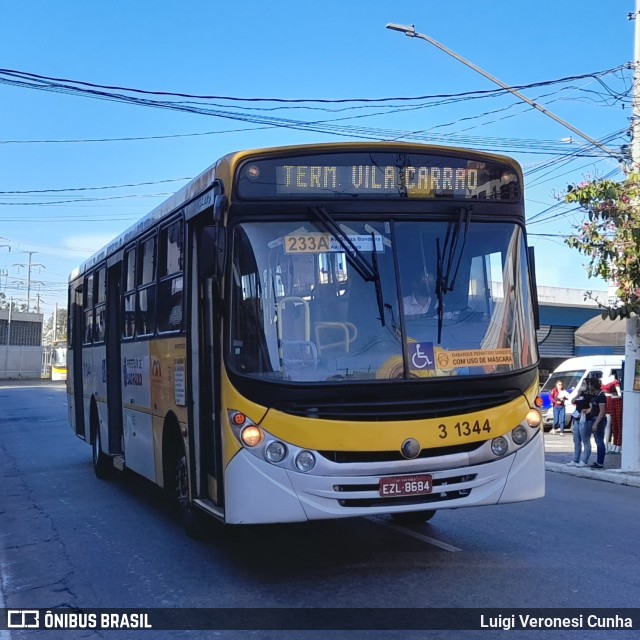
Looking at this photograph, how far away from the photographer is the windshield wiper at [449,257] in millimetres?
6355

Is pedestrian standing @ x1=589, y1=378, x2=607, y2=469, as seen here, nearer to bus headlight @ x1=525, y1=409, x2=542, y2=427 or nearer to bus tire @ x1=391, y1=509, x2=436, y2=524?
bus tire @ x1=391, y1=509, x2=436, y2=524

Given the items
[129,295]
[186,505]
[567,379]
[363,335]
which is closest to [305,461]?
[363,335]

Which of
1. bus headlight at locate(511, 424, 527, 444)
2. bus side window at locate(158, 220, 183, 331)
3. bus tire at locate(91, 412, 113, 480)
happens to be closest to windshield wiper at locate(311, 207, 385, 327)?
bus headlight at locate(511, 424, 527, 444)

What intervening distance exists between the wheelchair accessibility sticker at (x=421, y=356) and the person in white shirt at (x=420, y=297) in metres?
0.24

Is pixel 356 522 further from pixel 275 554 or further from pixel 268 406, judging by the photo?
pixel 268 406

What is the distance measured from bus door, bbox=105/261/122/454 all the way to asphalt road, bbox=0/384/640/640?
104 cm

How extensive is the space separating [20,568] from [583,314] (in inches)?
1320

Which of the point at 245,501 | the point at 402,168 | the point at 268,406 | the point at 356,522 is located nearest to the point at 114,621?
the point at 245,501

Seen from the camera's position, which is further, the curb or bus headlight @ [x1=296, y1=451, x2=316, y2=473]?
the curb

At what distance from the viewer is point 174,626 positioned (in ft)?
18.2

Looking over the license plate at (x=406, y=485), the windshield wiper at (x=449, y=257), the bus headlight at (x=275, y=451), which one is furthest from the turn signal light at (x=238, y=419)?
the windshield wiper at (x=449, y=257)

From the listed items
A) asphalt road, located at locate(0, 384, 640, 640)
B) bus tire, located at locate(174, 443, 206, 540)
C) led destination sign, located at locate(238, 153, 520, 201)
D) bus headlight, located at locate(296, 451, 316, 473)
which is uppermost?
led destination sign, located at locate(238, 153, 520, 201)

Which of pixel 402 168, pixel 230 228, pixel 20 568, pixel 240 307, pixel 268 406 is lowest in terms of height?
Answer: pixel 20 568

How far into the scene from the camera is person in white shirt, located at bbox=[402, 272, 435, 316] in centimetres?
625
